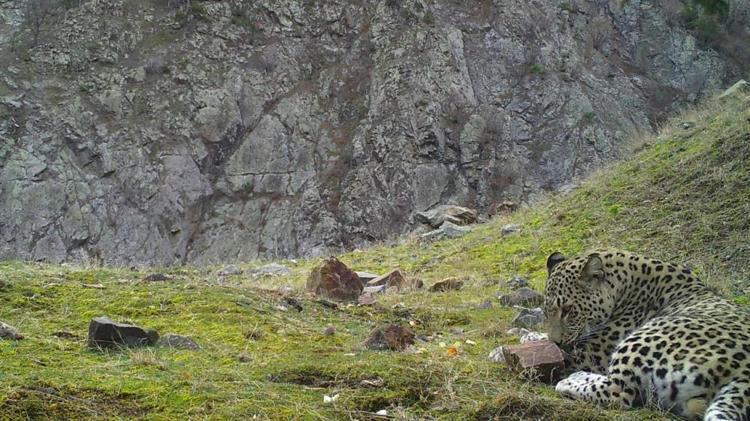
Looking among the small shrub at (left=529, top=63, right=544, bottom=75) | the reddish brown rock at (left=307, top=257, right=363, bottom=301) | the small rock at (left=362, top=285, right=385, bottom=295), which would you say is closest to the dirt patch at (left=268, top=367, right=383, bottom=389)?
the reddish brown rock at (left=307, top=257, right=363, bottom=301)

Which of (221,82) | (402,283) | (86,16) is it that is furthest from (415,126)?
(402,283)

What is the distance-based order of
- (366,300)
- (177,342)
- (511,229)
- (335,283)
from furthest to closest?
(511,229)
(335,283)
(366,300)
(177,342)

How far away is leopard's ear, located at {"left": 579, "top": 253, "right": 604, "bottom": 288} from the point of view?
20.3ft

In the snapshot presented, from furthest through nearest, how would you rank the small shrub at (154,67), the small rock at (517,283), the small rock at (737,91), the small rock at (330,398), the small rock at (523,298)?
the small shrub at (154,67) < the small rock at (737,91) < the small rock at (517,283) < the small rock at (523,298) < the small rock at (330,398)

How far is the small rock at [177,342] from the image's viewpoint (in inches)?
226

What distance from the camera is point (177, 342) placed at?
580 cm

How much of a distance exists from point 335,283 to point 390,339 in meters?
3.29

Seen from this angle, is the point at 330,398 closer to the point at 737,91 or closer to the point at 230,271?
the point at 230,271

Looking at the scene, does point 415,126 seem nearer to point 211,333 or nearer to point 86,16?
point 86,16

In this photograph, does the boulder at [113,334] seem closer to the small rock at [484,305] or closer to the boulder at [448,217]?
the small rock at [484,305]

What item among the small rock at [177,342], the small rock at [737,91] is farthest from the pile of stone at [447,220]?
the small rock at [177,342]

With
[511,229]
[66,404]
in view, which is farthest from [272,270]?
[66,404]

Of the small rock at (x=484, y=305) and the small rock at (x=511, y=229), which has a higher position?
the small rock at (x=511, y=229)

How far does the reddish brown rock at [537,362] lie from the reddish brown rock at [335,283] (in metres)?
3.94
